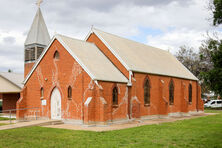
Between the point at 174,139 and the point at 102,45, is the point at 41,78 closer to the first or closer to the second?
the point at 102,45

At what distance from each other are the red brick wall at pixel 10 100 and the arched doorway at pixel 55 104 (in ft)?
43.4

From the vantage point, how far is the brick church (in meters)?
23.8

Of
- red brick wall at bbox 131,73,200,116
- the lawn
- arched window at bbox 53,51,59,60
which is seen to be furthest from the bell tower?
the lawn

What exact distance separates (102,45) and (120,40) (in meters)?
4.24

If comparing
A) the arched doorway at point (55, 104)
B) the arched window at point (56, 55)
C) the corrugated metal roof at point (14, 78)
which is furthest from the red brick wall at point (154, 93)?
the corrugated metal roof at point (14, 78)

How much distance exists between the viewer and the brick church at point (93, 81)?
2378 cm

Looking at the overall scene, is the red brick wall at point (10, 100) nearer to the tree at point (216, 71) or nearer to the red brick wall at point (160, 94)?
the red brick wall at point (160, 94)

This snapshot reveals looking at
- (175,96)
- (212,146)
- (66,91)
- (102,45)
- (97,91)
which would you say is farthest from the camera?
(175,96)

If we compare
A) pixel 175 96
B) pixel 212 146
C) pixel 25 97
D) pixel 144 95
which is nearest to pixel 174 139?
pixel 212 146

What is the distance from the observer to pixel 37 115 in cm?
2736

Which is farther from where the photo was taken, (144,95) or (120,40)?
(120,40)

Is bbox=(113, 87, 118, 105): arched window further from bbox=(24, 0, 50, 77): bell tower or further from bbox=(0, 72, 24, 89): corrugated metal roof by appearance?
bbox=(0, 72, 24, 89): corrugated metal roof

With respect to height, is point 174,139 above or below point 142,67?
below

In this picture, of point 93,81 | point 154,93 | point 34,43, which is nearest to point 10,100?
point 34,43
